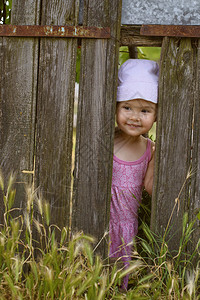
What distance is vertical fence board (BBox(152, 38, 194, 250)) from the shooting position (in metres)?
2.72

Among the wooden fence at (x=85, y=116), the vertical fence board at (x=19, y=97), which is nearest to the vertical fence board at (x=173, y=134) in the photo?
the wooden fence at (x=85, y=116)

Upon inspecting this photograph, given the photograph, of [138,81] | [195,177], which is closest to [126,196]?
[195,177]

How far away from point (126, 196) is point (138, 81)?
3.03 feet

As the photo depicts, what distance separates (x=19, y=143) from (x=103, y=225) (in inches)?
31.2

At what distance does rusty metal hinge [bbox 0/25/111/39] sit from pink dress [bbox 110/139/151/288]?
0.98 meters

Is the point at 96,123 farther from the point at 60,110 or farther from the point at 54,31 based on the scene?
the point at 54,31

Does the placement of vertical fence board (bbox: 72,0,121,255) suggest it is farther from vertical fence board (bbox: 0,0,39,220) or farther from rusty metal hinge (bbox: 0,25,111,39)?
vertical fence board (bbox: 0,0,39,220)

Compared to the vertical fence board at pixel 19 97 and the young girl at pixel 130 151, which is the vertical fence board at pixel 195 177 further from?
the vertical fence board at pixel 19 97

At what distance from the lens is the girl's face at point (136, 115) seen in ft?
9.57

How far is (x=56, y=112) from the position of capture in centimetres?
277

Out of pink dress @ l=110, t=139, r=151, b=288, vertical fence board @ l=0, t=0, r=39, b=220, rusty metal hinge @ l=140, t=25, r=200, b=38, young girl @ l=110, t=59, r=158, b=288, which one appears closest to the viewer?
rusty metal hinge @ l=140, t=25, r=200, b=38

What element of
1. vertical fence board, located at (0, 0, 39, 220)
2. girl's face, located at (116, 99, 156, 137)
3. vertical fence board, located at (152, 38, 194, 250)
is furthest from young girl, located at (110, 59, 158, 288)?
vertical fence board, located at (0, 0, 39, 220)

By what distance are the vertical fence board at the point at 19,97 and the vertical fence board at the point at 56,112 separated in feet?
0.17

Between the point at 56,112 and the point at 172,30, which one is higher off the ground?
the point at 172,30
